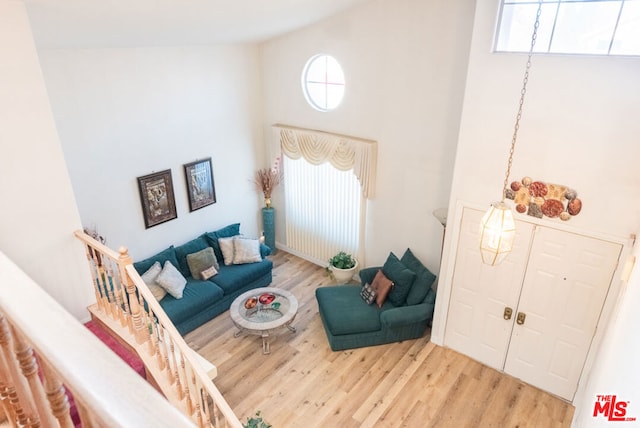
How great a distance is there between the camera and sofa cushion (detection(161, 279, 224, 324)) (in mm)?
5605

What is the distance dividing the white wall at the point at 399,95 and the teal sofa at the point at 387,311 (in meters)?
0.44

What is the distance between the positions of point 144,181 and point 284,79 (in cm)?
269

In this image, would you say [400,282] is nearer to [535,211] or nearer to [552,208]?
[535,211]

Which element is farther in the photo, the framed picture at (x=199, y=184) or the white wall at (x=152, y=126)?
the framed picture at (x=199, y=184)

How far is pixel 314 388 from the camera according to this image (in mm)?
4984

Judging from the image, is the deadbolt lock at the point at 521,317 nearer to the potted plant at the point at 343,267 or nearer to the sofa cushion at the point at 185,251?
the potted plant at the point at 343,267

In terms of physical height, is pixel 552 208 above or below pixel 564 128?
below

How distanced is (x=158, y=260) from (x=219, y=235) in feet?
3.63

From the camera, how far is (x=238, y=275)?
20.9 feet

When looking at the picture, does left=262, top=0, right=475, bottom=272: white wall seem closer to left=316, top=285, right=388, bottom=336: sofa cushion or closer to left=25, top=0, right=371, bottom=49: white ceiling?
left=25, top=0, right=371, bottom=49: white ceiling

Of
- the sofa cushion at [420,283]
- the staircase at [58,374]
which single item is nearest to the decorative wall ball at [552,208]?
the sofa cushion at [420,283]

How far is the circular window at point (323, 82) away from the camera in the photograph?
20.9 feet

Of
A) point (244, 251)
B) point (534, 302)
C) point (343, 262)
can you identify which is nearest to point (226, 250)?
point (244, 251)

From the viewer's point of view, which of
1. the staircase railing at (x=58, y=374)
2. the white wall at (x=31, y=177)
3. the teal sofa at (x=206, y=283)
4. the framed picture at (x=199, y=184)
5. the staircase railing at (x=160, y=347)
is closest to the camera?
the staircase railing at (x=58, y=374)
